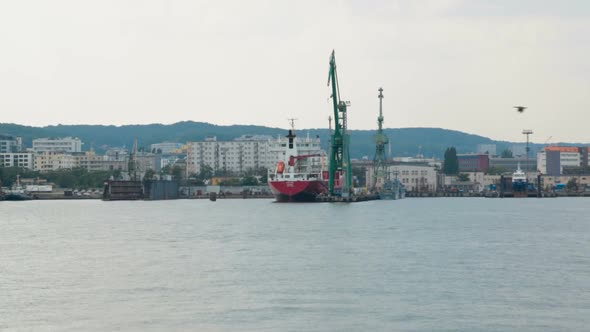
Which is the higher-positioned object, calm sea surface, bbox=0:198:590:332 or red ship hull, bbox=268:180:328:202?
red ship hull, bbox=268:180:328:202

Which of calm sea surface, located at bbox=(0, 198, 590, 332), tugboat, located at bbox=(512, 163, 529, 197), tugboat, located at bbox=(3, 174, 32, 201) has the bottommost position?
calm sea surface, located at bbox=(0, 198, 590, 332)

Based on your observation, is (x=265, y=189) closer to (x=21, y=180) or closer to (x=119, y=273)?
(x=21, y=180)

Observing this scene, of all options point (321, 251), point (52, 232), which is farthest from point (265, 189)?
point (321, 251)

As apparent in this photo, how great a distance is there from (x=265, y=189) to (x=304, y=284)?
133 m

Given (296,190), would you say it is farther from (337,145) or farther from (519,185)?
(519,185)

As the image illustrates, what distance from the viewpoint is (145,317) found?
1122 inches

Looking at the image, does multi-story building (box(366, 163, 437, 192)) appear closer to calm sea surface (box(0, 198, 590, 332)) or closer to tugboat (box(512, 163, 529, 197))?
tugboat (box(512, 163, 529, 197))

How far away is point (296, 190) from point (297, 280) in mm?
76291

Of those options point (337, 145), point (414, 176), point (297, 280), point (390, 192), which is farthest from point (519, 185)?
point (297, 280)

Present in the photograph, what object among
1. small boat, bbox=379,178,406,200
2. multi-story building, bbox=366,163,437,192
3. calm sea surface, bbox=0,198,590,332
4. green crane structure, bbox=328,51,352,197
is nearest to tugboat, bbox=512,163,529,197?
small boat, bbox=379,178,406,200

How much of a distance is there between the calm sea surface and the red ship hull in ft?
164

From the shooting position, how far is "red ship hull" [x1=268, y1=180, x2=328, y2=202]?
111875 millimetres

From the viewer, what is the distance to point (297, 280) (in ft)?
117

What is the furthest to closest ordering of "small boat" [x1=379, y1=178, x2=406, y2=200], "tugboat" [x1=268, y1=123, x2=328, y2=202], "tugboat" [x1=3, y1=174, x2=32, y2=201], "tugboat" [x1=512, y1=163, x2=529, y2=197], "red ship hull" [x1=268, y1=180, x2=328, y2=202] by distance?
"tugboat" [x1=512, y1=163, x2=529, y2=197]
"tugboat" [x1=3, y1=174, x2=32, y2=201]
"small boat" [x1=379, y1=178, x2=406, y2=200]
"tugboat" [x1=268, y1=123, x2=328, y2=202]
"red ship hull" [x1=268, y1=180, x2=328, y2=202]
